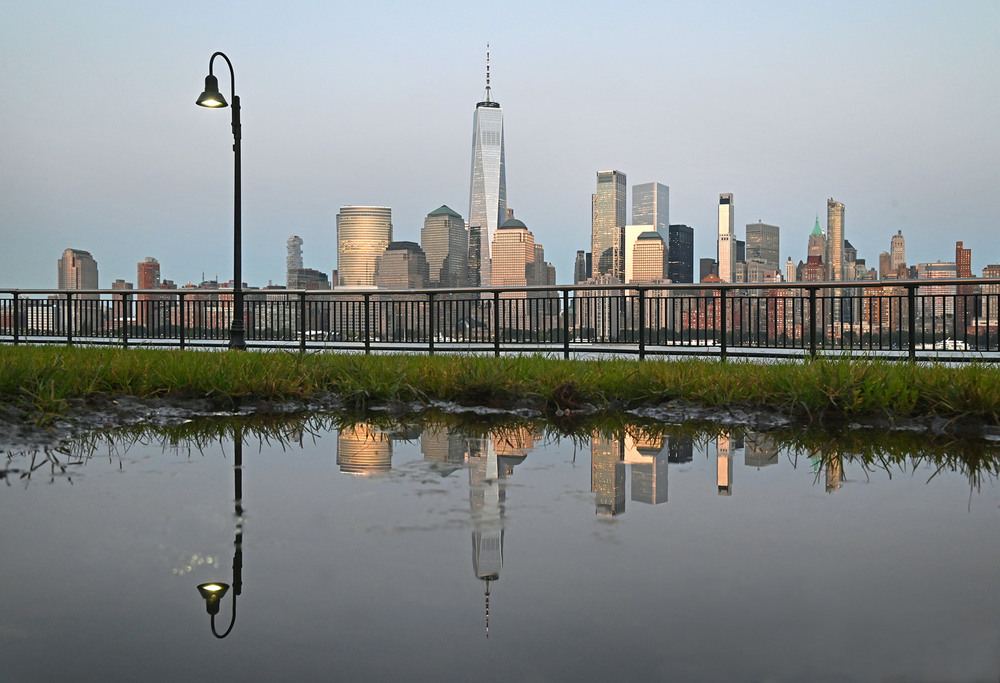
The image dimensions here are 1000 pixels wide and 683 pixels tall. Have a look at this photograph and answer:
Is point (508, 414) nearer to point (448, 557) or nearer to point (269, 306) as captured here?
point (448, 557)

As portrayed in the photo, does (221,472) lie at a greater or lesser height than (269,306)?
lesser

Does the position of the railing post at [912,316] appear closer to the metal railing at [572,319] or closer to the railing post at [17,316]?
the metal railing at [572,319]

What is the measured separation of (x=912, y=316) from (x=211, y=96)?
13.9 m

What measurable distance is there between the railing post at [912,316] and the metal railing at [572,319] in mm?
18

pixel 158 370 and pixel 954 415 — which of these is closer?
pixel 954 415

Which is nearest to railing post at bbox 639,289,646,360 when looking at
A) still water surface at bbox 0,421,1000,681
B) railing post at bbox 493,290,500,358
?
railing post at bbox 493,290,500,358

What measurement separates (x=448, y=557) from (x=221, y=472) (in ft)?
6.99

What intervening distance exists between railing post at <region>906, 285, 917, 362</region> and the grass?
4.89 metres

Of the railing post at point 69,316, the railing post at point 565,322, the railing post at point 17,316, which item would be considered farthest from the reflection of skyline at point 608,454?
the railing post at point 17,316

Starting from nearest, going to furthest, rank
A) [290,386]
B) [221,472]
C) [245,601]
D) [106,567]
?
[245,601] < [106,567] < [221,472] < [290,386]

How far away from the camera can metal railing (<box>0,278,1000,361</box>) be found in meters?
13.4

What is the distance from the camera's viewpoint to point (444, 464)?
4.70 metres

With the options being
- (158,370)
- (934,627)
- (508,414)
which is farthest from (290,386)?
(934,627)

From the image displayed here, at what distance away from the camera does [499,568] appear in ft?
8.99
